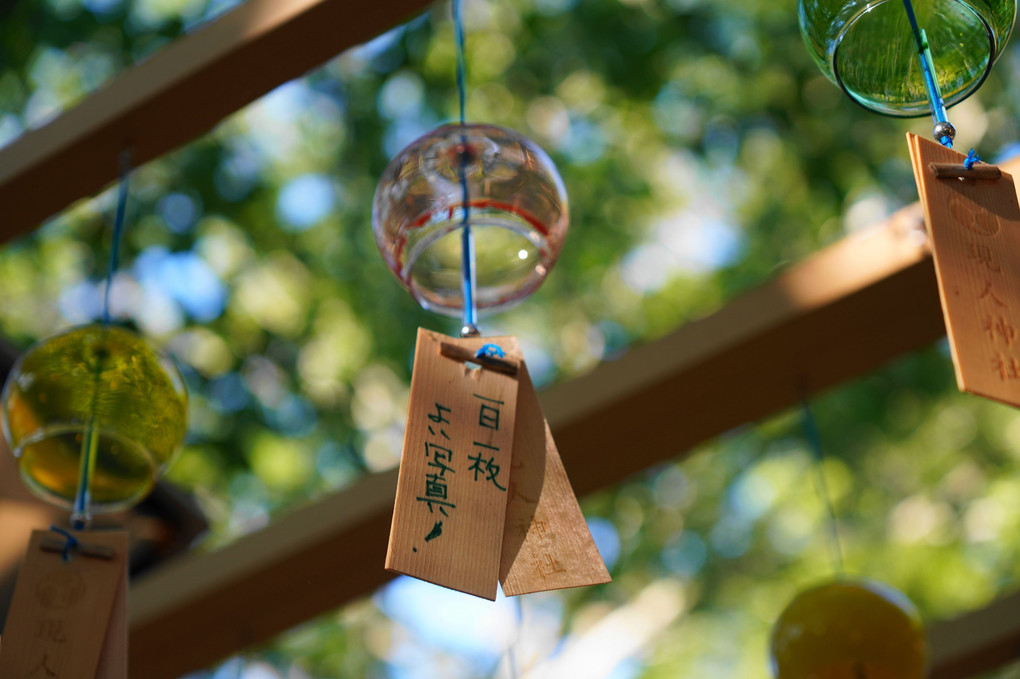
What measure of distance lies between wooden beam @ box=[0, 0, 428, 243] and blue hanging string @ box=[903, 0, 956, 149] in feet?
2.74

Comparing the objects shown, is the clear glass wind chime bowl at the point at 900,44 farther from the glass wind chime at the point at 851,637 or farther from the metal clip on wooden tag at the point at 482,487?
the glass wind chime at the point at 851,637

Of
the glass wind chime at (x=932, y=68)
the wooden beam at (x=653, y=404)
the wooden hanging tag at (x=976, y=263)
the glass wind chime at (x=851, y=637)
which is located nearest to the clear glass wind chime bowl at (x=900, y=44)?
the glass wind chime at (x=932, y=68)

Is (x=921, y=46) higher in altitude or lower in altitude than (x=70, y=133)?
lower

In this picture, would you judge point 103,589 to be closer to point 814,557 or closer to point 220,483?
point 220,483

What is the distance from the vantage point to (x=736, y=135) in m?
4.18

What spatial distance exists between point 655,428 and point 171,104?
94 centimetres

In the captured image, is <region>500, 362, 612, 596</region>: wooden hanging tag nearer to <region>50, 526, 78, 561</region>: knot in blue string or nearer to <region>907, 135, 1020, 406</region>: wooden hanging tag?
<region>907, 135, 1020, 406</region>: wooden hanging tag

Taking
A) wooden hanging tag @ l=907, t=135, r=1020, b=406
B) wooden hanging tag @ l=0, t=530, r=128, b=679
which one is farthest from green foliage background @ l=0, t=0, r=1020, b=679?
wooden hanging tag @ l=907, t=135, r=1020, b=406

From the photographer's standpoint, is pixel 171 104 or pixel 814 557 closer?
pixel 171 104

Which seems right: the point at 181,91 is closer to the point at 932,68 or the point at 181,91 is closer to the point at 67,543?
the point at 67,543

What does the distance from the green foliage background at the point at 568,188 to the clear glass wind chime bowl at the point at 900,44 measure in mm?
2425

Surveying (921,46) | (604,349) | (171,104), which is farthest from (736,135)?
(921,46)

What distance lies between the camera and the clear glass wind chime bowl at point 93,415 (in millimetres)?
1484

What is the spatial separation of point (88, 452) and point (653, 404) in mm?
876
